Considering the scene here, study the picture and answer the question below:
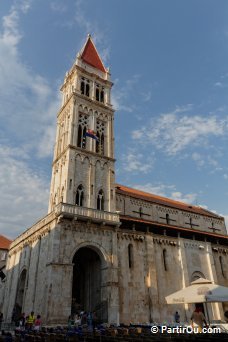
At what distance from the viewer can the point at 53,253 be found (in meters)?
22.4

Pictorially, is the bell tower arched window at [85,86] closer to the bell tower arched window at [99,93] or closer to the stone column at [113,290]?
the bell tower arched window at [99,93]

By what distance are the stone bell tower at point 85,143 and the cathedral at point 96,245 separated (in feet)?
0.37

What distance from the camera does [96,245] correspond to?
2502cm

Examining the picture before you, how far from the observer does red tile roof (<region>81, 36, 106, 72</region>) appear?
39062 millimetres

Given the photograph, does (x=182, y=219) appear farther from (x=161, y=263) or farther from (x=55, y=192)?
(x=55, y=192)

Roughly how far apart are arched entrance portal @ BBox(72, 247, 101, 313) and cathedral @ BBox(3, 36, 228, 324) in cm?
8

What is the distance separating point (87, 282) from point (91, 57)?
29.4 m

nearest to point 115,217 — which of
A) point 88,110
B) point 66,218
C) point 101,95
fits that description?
point 66,218

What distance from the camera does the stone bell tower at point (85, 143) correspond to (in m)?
28.5

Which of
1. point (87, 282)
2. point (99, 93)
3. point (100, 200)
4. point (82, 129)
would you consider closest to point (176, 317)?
point (87, 282)

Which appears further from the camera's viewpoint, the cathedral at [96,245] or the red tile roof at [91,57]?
the red tile roof at [91,57]

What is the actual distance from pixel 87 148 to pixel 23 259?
43.2 feet

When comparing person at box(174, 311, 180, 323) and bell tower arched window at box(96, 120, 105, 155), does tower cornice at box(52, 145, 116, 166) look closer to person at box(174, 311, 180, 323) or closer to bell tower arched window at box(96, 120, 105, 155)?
bell tower arched window at box(96, 120, 105, 155)

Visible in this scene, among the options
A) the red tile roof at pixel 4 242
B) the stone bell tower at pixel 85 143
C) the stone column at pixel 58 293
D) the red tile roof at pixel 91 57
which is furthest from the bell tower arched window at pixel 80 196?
the red tile roof at pixel 4 242
